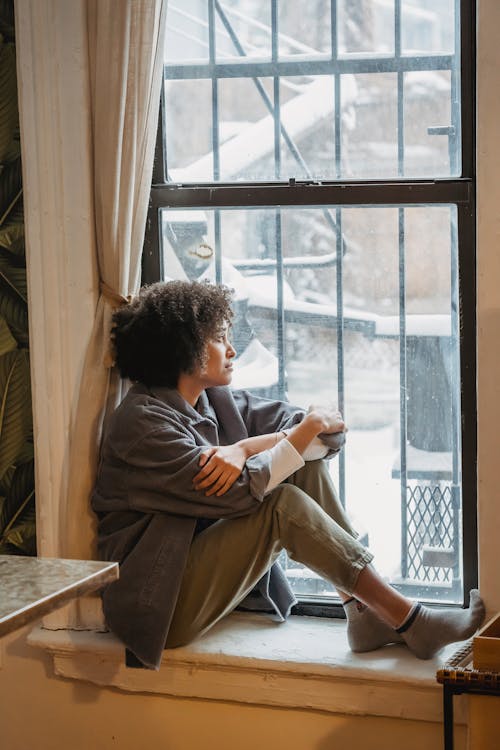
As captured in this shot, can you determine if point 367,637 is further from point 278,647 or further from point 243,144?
point 243,144

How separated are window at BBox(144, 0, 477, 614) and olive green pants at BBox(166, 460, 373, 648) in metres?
0.36

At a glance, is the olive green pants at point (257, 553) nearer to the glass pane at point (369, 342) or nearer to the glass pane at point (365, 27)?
the glass pane at point (369, 342)

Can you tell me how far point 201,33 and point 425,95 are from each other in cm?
64

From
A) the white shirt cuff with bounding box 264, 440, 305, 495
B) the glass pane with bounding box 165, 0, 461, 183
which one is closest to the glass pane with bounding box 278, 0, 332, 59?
the glass pane with bounding box 165, 0, 461, 183

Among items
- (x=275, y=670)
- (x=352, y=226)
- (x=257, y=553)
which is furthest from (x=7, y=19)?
(x=275, y=670)

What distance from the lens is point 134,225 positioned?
2658 mm

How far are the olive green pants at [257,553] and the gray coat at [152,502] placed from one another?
0.04m

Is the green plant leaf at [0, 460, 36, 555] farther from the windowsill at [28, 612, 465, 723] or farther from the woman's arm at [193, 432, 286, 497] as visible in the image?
the woman's arm at [193, 432, 286, 497]

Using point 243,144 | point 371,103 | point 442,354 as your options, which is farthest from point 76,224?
point 442,354

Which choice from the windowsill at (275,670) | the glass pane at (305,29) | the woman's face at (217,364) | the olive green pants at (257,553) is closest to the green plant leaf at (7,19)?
the glass pane at (305,29)

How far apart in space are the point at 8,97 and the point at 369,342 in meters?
1.20

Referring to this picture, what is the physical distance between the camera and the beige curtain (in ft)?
8.35

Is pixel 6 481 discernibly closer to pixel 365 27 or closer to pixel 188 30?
pixel 188 30

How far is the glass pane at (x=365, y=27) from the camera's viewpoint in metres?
2.60
